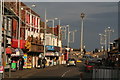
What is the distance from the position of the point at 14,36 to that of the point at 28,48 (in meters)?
4.61

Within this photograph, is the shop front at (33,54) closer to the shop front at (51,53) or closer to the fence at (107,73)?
the shop front at (51,53)

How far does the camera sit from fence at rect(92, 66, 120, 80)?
19.7 m

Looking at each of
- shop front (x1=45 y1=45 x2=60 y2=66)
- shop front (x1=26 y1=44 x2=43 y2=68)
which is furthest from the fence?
shop front (x1=45 y1=45 x2=60 y2=66)

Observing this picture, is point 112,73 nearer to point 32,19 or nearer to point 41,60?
point 41,60

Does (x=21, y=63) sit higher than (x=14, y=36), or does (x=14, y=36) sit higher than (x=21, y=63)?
(x=14, y=36)

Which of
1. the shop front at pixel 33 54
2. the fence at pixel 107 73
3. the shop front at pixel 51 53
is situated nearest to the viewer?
the fence at pixel 107 73

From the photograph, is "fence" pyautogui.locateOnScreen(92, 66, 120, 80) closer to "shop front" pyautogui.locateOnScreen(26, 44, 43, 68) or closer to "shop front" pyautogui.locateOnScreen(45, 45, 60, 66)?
"shop front" pyautogui.locateOnScreen(26, 44, 43, 68)

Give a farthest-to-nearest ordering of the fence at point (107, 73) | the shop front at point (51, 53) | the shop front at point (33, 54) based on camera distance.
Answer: the shop front at point (51, 53) → the shop front at point (33, 54) → the fence at point (107, 73)

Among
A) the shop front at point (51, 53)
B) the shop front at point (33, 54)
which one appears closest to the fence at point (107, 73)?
the shop front at point (33, 54)

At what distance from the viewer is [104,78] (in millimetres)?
20203

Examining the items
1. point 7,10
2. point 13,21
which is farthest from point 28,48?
point 7,10

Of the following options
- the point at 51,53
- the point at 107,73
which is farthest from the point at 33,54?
the point at 107,73

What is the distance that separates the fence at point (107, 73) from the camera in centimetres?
1970

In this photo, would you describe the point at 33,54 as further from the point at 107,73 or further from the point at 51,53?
the point at 107,73
